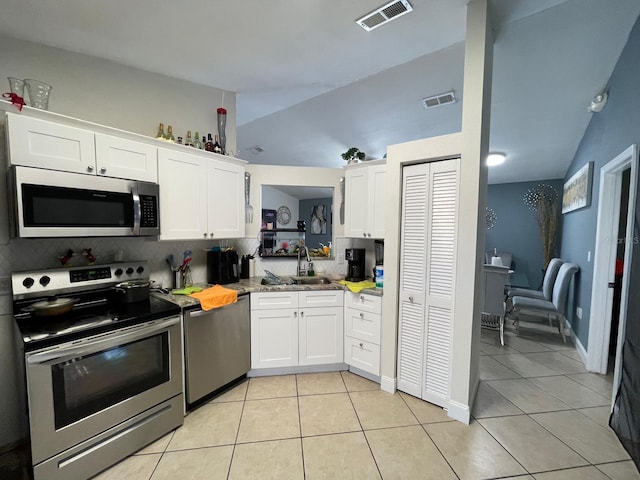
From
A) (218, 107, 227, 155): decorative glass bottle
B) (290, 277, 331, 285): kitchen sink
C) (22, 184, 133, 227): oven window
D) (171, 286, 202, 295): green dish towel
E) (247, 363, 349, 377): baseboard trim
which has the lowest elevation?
(247, 363, 349, 377): baseboard trim

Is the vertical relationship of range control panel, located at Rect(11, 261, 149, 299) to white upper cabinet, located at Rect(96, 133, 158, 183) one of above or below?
below

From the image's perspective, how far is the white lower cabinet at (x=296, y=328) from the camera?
260 cm

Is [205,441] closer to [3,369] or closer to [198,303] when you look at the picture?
[198,303]

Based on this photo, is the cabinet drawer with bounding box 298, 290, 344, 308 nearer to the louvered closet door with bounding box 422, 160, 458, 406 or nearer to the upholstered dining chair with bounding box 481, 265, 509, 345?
the louvered closet door with bounding box 422, 160, 458, 406

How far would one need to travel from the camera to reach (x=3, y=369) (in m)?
1.79

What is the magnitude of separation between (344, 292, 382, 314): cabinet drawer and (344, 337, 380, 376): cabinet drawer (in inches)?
13.2

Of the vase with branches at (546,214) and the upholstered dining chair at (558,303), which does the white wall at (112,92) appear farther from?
the vase with branches at (546,214)

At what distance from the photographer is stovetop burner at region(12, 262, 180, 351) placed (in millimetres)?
1446

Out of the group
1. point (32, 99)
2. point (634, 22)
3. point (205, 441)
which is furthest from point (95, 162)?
point (634, 22)

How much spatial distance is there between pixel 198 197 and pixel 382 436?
7.82 ft

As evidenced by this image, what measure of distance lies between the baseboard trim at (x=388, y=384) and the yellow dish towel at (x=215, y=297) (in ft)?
4.99

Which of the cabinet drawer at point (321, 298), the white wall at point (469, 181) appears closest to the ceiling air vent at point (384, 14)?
the white wall at point (469, 181)

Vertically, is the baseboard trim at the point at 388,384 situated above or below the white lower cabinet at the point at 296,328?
below

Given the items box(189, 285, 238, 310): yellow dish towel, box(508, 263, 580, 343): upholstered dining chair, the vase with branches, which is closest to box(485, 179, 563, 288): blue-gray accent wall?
the vase with branches
